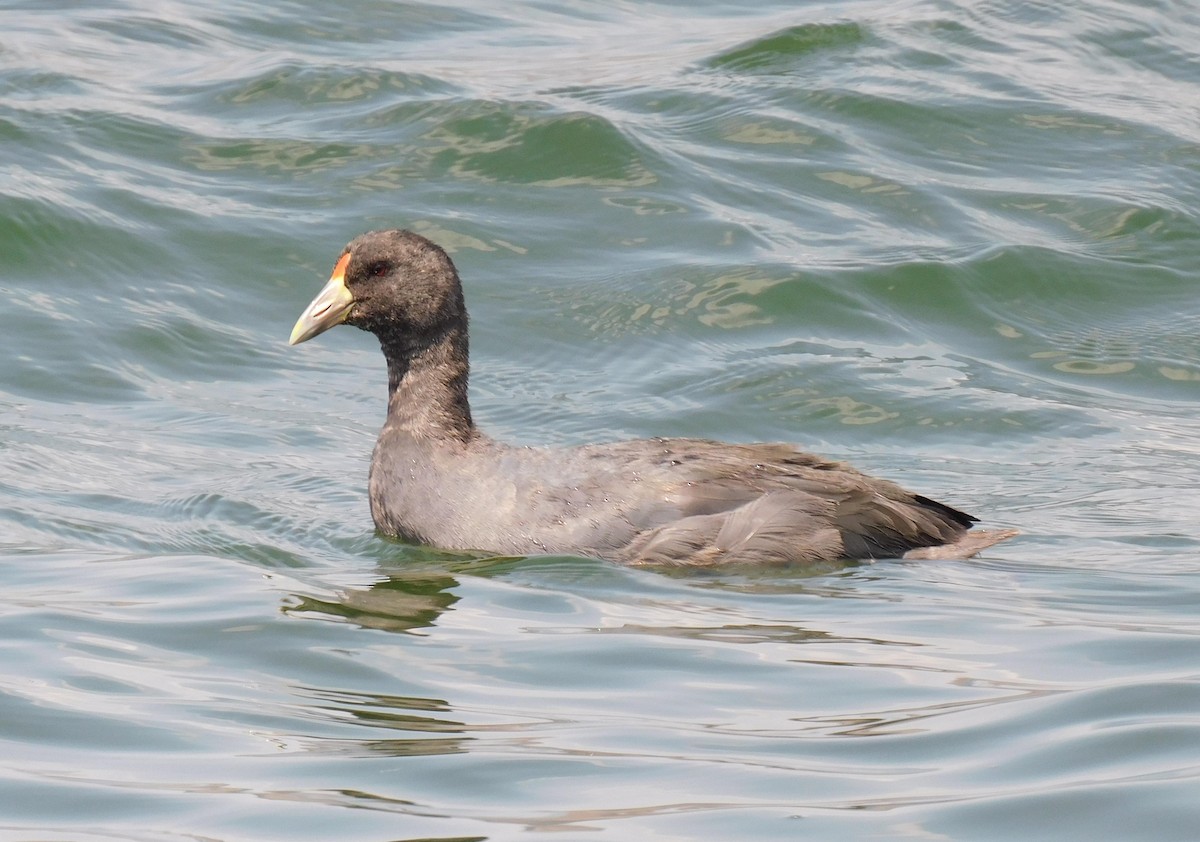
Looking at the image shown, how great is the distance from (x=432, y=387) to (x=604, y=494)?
1209 mm

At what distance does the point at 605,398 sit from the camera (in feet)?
36.8

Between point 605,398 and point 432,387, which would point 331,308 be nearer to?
point 432,387

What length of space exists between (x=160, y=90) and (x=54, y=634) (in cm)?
929

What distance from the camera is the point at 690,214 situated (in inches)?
536

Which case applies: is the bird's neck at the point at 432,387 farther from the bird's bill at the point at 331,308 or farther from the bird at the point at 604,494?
the bird's bill at the point at 331,308

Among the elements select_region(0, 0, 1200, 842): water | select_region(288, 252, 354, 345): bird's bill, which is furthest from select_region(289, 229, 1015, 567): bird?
select_region(0, 0, 1200, 842): water

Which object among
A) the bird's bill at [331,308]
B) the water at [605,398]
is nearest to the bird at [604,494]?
the bird's bill at [331,308]

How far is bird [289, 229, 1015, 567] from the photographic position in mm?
7637

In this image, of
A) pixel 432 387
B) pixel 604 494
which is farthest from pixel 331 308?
pixel 604 494

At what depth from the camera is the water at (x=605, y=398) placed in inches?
198

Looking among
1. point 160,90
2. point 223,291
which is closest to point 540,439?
point 223,291

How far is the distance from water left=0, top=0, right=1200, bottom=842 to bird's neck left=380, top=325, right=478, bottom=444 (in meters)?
0.59

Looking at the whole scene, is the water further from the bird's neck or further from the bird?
the bird's neck

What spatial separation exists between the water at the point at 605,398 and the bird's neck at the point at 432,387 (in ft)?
1.94
